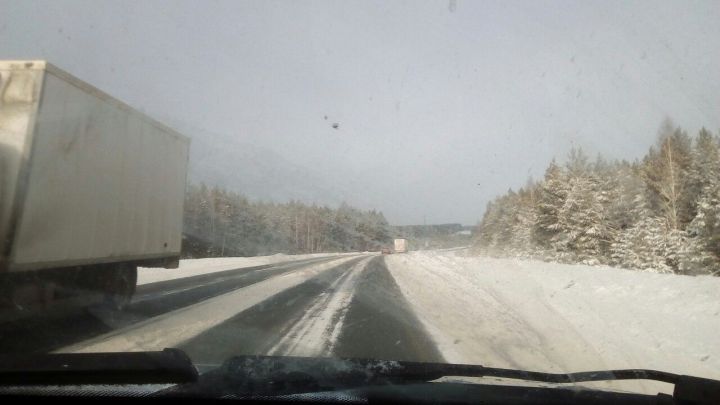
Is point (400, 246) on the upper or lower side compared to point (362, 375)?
upper

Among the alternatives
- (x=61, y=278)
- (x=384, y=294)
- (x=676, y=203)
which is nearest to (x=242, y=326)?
(x=61, y=278)

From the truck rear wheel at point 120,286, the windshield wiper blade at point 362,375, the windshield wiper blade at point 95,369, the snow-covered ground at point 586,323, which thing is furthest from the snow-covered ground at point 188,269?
the windshield wiper blade at point 362,375

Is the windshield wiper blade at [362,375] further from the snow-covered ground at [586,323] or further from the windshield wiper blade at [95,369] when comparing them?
the snow-covered ground at [586,323]

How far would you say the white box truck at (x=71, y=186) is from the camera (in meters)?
6.98

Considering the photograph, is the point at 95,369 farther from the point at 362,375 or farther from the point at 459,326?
the point at 459,326

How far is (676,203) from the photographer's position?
113 feet

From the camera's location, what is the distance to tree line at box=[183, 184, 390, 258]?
53125 millimetres

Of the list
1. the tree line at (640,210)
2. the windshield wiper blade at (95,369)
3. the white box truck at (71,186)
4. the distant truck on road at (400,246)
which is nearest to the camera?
the windshield wiper blade at (95,369)

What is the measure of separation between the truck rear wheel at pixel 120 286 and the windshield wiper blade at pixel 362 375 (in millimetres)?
7224

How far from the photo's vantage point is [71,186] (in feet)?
26.3

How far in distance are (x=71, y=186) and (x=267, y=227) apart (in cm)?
6933

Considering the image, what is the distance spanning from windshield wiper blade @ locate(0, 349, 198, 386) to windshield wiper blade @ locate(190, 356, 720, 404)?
33cm

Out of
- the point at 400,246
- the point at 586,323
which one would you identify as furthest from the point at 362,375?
the point at 400,246

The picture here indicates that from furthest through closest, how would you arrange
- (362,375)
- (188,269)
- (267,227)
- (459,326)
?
(267,227)
(188,269)
(459,326)
(362,375)
